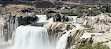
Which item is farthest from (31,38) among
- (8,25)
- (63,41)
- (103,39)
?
(103,39)

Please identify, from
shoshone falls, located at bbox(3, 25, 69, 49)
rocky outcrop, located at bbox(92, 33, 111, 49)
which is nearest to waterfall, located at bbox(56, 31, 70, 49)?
shoshone falls, located at bbox(3, 25, 69, 49)

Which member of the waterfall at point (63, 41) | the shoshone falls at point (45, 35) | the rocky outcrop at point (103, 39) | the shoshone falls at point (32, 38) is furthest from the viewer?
the shoshone falls at point (32, 38)

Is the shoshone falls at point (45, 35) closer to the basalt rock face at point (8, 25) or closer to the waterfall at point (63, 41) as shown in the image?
the waterfall at point (63, 41)

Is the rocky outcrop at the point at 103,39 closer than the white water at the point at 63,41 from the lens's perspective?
Yes

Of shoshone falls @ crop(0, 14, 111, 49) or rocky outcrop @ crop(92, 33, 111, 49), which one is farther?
shoshone falls @ crop(0, 14, 111, 49)

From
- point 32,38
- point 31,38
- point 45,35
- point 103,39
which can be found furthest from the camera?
point 31,38

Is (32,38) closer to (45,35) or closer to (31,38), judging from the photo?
(31,38)

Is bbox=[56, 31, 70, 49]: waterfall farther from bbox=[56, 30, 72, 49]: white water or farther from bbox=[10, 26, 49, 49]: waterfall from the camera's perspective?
bbox=[10, 26, 49, 49]: waterfall

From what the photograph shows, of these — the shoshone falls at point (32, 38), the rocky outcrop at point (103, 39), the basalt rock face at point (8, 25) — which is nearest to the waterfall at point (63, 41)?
the shoshone falls at point (32, 38)

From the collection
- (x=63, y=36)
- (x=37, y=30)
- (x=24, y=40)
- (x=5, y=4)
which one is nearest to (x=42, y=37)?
(x=37, y=30)
